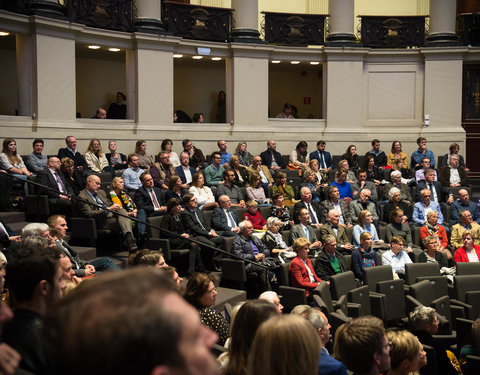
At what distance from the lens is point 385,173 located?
1170 centimetres

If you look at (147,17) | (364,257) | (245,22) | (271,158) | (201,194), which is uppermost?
(245,22)

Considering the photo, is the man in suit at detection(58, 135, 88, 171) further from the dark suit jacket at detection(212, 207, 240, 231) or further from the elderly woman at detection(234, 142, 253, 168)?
the elderly woman at detection(234, 142, 253, 168)

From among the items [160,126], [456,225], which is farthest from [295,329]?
[160,126]

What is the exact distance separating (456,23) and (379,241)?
822cm

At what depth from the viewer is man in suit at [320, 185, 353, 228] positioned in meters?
9.64

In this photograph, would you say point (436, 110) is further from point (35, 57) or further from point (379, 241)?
point (35, 57)

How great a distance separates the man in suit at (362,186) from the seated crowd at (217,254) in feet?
0.11

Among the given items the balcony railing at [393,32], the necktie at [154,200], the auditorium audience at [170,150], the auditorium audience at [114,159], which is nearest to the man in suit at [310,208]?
the necktie at [154,200]

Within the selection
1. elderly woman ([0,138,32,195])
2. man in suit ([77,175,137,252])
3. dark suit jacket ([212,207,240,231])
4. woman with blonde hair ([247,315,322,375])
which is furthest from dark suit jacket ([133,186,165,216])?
woman with blonde hair ([247,315,322,375])

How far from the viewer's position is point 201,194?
9117 mm

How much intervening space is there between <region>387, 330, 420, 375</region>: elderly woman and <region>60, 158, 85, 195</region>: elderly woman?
19.4 ft

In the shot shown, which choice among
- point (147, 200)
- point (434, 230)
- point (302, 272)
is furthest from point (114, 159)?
point (434, 230)

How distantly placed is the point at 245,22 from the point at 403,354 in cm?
1115

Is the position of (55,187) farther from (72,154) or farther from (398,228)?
(398,228)
